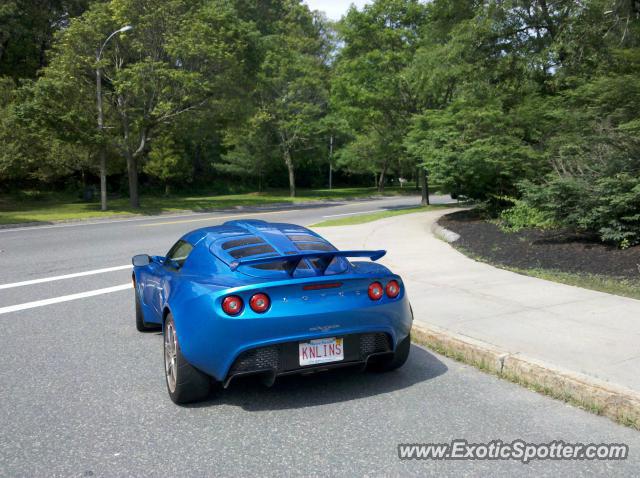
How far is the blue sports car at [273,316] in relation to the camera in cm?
407

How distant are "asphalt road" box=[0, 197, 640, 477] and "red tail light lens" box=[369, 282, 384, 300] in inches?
31.6

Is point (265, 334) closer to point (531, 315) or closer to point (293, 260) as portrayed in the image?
point (293, 260)

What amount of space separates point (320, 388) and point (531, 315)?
2.87m

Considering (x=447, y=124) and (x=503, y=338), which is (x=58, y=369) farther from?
(x=447, y=124)

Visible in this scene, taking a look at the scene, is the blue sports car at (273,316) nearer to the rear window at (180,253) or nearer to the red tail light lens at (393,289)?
the red tail light lens at (393,289)

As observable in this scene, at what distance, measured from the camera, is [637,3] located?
15344 mm

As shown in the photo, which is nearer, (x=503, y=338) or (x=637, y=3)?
(x=503, y=338)

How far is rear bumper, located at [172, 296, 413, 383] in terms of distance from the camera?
404cm

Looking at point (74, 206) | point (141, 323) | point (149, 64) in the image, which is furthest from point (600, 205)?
point (74, 206)

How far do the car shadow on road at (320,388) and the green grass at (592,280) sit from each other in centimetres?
352

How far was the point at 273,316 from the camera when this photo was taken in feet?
13.3

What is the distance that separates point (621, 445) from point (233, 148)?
4934 cm

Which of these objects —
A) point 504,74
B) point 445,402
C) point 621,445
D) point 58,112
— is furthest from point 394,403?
point 58,112

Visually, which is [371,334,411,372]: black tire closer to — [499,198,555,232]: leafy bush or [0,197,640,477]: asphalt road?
[0,197,640,477]: asphalt road
